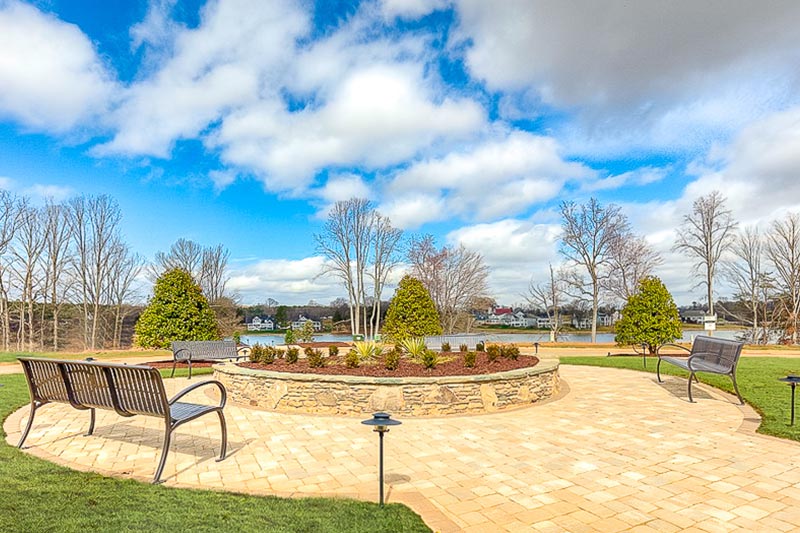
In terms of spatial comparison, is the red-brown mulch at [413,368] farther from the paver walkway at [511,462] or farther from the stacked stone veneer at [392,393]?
the paver walkway at [511,462]

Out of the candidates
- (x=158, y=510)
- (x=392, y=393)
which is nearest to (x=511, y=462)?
(x=392, y=393)

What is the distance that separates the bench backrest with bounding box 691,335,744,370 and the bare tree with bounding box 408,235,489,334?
70.1 ft

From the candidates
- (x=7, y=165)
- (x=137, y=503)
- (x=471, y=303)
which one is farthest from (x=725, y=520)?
(x=471, y=303)

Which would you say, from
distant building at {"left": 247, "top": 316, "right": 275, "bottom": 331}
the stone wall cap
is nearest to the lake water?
distant building at {"left": 247, "top": 316, "right": 275, "bottom": 331}

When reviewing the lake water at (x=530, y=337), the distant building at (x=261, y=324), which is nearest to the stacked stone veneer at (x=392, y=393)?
the lake water at (x=530, y=337)

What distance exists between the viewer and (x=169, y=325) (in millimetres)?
12750

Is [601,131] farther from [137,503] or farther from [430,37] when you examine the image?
[137,503]

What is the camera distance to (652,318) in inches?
582

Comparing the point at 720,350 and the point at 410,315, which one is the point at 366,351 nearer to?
the point at 410,315

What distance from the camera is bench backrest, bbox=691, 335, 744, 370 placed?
6.16 m

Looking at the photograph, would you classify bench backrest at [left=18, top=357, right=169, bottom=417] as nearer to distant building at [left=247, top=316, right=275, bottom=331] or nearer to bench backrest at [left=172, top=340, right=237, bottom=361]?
bench backrest at [left=172, top=340, right=237, bottom=361]

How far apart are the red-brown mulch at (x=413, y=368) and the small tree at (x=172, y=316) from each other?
6183 mm

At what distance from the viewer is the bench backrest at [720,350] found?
616cm

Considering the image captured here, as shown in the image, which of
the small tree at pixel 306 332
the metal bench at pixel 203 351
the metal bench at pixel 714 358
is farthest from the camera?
the small tree at pixel 306 332
